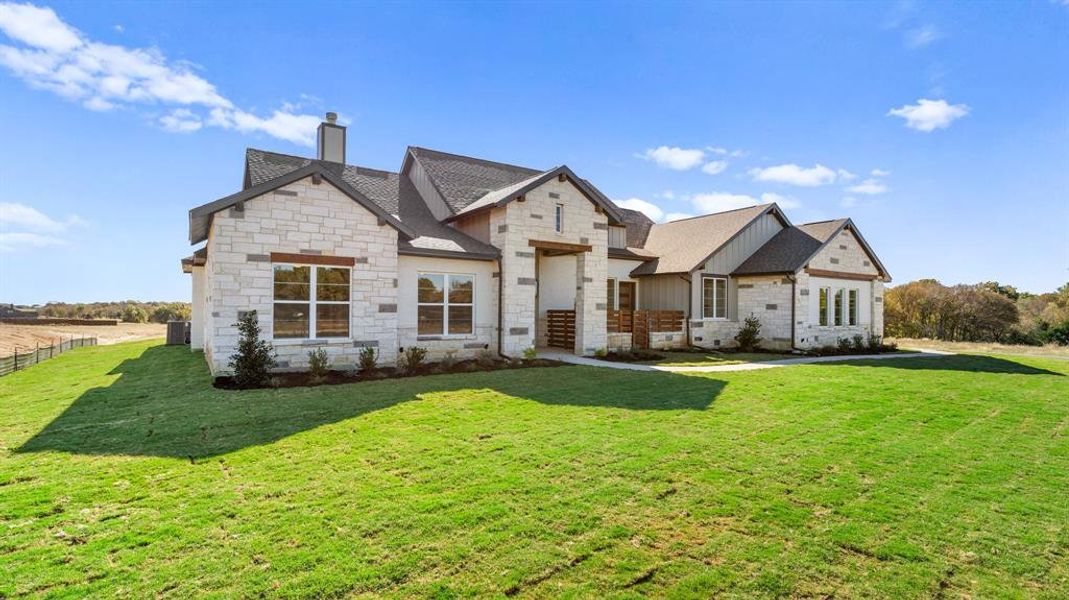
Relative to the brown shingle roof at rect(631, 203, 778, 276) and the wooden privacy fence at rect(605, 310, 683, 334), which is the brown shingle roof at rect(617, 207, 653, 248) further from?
the wooden privacy fence at rect(605, 310, 683, 334)

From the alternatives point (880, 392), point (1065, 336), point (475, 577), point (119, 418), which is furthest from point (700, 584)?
point (1065, 336)

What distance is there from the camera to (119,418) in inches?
321

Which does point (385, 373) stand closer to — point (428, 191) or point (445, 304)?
point (445, 304)

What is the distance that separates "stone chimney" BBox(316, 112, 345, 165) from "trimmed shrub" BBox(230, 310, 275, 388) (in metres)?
9.12

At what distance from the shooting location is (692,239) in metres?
23.4

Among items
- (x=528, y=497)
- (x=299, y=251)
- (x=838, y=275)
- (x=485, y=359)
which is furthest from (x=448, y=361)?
(x=838, y=275)

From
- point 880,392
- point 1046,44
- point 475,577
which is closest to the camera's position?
point 475,577

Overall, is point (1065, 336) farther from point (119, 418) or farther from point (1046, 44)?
point (119, 418)

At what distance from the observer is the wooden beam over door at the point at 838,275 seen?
21.2 m


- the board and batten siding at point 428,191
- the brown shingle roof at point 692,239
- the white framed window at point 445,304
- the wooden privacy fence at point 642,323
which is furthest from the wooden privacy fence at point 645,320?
the board and batten siding at point 428,191

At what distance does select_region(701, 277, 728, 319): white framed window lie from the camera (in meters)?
21.8

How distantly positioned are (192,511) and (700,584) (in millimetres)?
4382

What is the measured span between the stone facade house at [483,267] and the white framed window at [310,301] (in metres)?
0.03

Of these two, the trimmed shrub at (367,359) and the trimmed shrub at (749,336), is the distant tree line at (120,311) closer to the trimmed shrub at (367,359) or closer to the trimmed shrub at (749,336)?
the trimmed shrub at (367,359)
